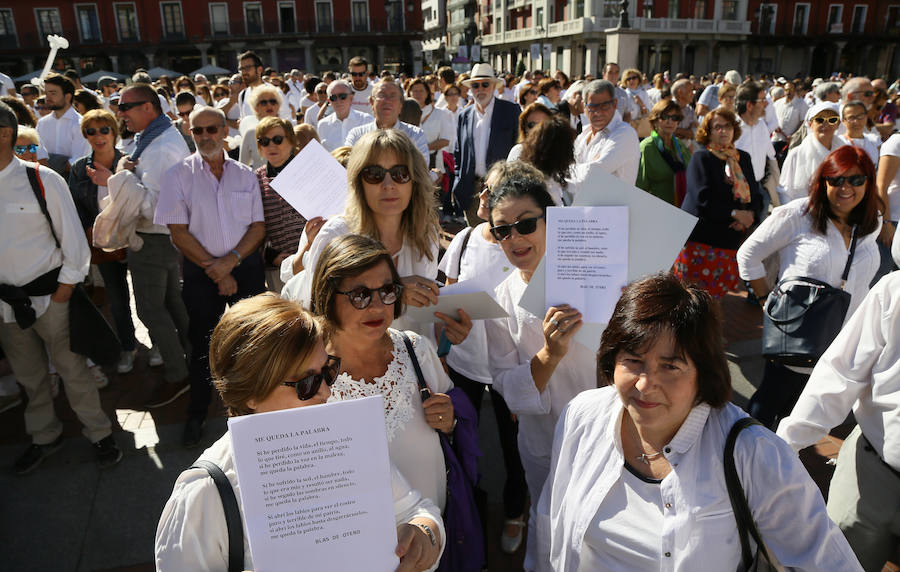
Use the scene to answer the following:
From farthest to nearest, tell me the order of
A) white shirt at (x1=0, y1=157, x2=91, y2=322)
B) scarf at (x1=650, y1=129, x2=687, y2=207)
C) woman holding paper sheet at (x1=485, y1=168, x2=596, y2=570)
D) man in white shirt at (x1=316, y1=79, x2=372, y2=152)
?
man in white shirt at (x1=316, y1=79, x2=372, y2=152)
scarf at (x1=650, y1=129, x2=687, y2=207)
white shirt at (x1=0, y1=157, x2=91, y2=322)
woman holding paper sheet at (x1=485, y1=168, x2=596, y2=570)

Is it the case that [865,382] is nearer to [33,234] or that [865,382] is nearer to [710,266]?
[710,266]

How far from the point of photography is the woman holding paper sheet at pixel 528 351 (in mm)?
2301

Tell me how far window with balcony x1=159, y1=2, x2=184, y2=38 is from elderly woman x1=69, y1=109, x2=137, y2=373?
167 feet

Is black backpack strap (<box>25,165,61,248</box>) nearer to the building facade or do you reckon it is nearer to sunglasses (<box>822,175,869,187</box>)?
sunglasses (<box>822,175,869,187</box>)

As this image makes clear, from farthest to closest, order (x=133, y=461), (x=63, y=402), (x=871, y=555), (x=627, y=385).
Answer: (x=63, y=402) < (x=133, y=461) < (x=871, y=555) < (x=627, y=385)

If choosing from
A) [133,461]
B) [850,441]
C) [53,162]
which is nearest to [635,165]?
[850,441]

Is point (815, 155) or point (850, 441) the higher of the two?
point (815, 155)

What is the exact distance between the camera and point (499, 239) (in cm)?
242

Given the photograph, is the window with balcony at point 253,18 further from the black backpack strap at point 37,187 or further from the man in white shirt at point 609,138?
the black backpack strap at point 37,187

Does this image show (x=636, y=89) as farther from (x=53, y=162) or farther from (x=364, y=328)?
(x=364, y=328)

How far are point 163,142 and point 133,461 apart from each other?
2.15 m

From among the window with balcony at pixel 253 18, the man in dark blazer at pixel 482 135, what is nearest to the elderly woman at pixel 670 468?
the man in dark blazer at pixel 482 135

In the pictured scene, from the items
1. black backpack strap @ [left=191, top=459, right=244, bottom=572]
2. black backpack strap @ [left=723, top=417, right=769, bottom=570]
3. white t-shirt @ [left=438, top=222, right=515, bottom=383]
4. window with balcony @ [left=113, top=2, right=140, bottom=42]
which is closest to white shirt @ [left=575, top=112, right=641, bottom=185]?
Answer: white t-shirt @ [left=438, top=222, right=515, bottom=383]

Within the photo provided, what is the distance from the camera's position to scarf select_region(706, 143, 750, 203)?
446cm
